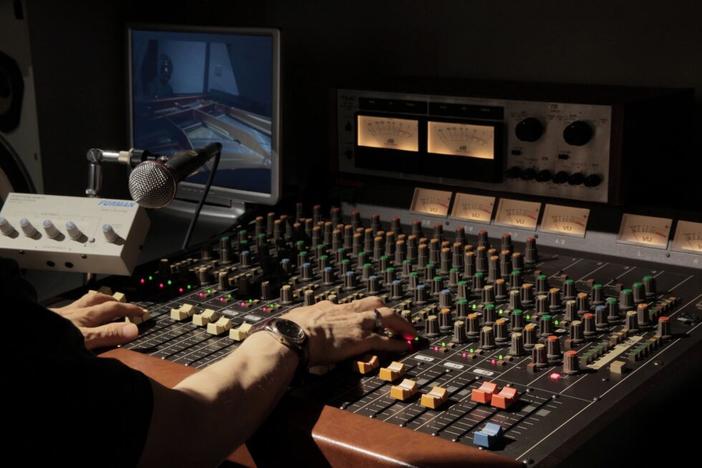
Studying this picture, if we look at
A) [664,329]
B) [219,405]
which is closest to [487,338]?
[664,329]

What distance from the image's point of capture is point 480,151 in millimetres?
2264

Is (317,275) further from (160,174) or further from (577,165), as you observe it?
(577,165)

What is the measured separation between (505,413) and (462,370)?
0.54 feet

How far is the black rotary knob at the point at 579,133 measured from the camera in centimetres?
207

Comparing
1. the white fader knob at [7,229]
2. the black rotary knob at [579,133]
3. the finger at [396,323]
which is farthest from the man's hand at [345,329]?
the white fader knob at [7,229]

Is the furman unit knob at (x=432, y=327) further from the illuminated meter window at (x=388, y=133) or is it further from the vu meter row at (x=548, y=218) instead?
the illuminated meter window at (x=388, y=133)

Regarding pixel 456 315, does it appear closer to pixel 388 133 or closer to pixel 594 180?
pixel 594 180

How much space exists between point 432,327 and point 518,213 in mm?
588

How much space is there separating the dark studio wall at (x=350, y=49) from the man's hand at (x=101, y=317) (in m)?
0.81

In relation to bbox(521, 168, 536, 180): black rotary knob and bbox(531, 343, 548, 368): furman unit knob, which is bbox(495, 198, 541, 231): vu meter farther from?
bbox(531, 343, 548, 368): furman unit knob

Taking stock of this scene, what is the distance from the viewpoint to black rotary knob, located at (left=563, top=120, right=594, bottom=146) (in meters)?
2.07

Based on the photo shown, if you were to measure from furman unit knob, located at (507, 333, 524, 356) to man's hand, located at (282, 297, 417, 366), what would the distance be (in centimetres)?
17

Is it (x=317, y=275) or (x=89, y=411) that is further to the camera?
(x=317, y=275)

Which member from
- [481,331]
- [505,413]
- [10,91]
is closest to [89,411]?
[505,413]
